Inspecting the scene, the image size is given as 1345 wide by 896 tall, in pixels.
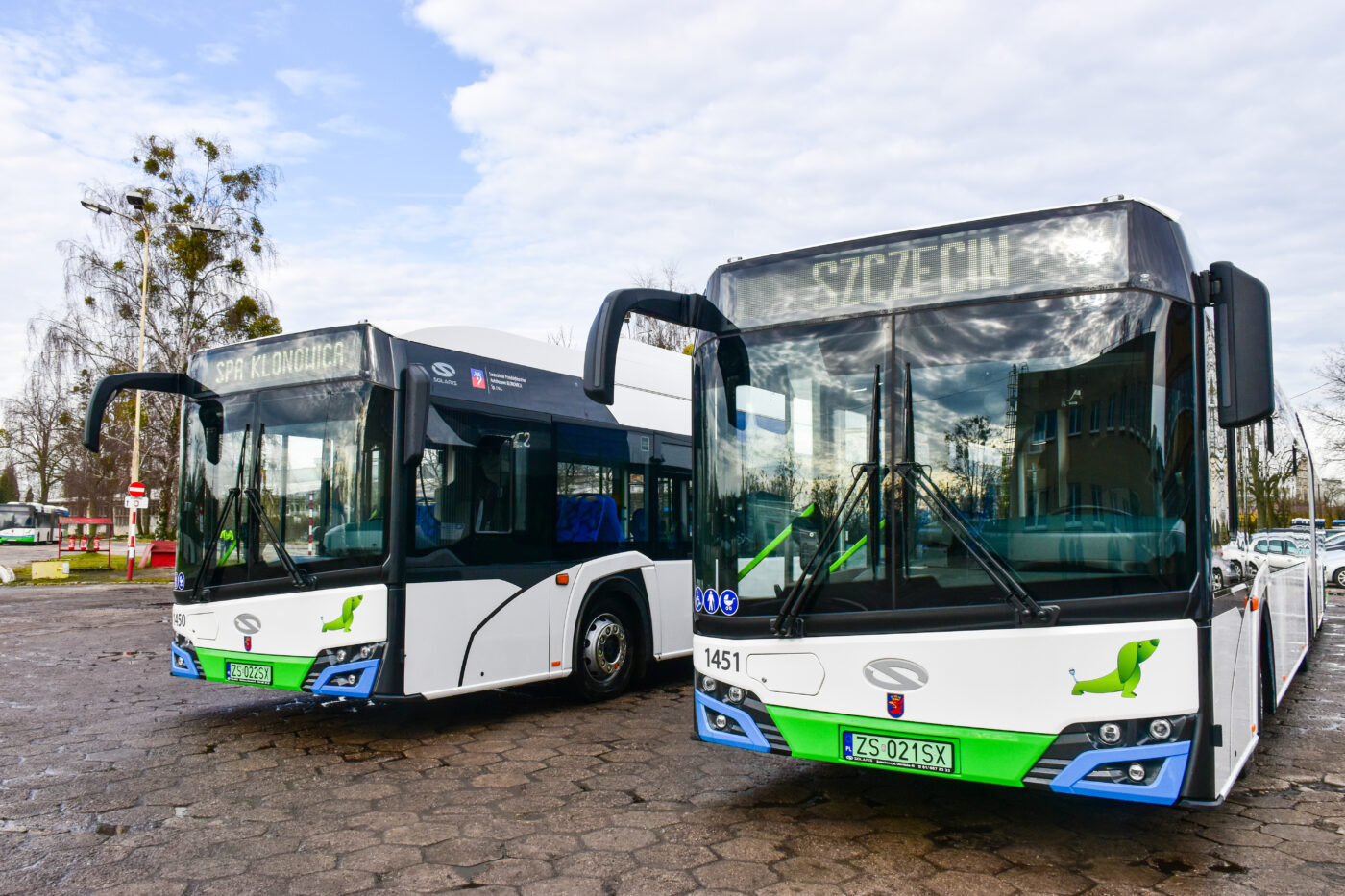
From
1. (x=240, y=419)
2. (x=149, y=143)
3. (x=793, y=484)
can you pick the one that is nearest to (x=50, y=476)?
(x=149, y=143)

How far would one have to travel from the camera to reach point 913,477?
4.46 metres

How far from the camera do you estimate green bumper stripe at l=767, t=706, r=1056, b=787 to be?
13.6 ft

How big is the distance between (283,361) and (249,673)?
2113mm

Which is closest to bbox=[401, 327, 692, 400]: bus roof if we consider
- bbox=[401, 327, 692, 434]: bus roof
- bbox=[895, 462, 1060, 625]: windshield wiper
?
bbox=[401, 327, 692, 434]: bus roof

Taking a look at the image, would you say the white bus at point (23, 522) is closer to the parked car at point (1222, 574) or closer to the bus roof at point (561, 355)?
the bus roof at point (561, 355)

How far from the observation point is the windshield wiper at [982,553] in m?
4.12

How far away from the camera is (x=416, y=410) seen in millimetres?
6543

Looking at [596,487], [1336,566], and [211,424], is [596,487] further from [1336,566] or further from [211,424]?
[1336,566]

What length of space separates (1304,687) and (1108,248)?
7019 mm

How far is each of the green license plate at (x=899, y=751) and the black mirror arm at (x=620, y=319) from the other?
1821 mm

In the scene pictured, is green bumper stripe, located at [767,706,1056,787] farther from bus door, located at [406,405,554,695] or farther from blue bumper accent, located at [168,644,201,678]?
blue bumper accent, located at [168,644,201,678]

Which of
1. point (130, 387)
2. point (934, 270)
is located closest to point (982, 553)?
point (934, 270)

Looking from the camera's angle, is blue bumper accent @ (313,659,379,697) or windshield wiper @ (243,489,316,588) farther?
windshield wiper @ (243,489,316,588)

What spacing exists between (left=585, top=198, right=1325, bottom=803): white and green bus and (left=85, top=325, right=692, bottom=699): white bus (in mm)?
2490
